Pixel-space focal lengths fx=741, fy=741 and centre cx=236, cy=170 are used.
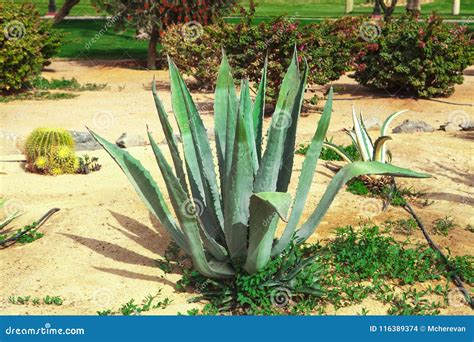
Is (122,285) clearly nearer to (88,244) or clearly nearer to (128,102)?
(88,244)

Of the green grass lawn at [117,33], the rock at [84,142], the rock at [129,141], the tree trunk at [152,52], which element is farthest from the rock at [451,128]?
the tree trunk at [152,52]

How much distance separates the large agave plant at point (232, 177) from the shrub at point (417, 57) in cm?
842

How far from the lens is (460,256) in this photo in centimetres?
514

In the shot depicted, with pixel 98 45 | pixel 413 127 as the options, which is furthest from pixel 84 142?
pixel 98 45

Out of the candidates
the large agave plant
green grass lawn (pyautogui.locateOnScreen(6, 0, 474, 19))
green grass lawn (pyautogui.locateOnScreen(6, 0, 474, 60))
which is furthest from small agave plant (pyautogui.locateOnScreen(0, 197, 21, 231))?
green grass lawn (pyautogui.locateOnScreen(6, 0, 474, 19))

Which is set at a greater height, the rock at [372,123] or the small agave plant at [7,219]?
the small agave plant at [7,219]

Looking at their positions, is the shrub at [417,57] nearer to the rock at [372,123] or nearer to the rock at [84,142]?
the rock at [372,123]

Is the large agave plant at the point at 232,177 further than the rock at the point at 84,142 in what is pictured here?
No

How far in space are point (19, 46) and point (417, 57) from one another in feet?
23.7

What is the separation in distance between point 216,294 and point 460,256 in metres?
1.82

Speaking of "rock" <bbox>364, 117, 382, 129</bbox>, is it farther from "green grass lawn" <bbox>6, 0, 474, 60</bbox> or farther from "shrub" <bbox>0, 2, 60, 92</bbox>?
"shrub" <bbox>0, 2, 60, 92</bbox>

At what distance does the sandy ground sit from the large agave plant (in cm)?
41

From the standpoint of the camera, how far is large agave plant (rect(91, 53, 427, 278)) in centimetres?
410

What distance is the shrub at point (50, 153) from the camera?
771 cm
